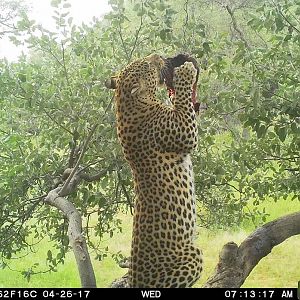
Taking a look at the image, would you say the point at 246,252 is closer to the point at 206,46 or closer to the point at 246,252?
the point at 246,252

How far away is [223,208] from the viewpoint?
7.55 ft

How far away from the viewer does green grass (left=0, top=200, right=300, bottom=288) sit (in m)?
2.17

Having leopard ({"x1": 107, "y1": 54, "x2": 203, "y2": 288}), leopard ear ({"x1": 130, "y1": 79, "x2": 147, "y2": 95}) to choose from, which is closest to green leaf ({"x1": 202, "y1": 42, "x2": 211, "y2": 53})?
leopard ({"x1": 107, "y1": 54, "x2": 203, "y2": 288})

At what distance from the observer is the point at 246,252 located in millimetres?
1819

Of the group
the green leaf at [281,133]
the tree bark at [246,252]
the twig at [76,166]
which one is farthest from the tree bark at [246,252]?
the twig at [76,166]

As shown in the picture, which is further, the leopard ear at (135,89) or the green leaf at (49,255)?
the green leaf at (49,255)

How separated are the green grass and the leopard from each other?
1.17ft

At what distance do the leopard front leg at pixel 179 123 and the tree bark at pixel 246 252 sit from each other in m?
0.30

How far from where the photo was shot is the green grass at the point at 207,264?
2.17 metres

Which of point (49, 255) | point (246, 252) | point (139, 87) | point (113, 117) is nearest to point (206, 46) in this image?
point (139, 87)

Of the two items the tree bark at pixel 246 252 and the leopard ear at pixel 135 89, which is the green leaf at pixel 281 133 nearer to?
the tree bark at pixel 246 252
